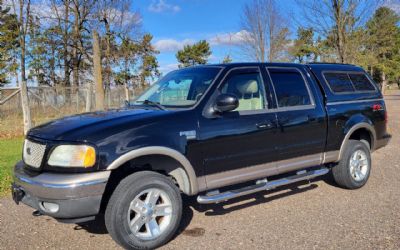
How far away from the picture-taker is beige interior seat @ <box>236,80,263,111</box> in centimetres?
493

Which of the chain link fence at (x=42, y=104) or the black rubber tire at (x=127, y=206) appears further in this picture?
the chain link fence at (x=42, y=104)

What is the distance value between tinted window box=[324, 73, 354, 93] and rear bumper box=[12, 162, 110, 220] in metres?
3.92

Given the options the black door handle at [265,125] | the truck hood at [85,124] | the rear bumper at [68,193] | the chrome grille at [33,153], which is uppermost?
the truck hood at [85,124]

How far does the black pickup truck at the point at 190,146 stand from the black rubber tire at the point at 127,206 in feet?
0.03

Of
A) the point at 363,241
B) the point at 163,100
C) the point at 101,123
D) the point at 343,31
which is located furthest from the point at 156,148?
the point at 343,31

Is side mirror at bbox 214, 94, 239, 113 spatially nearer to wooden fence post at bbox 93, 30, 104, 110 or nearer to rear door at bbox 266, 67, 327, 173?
rear door at bbox 266, 67, 327, 173

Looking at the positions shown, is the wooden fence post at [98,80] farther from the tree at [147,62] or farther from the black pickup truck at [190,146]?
the tree at [147,62]

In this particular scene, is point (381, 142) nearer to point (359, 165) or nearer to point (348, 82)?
point (359, 165)

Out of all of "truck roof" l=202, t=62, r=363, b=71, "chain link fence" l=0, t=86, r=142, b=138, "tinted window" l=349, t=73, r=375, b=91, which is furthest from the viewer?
"chain link fence" l=0, t=86, r=142, b=138

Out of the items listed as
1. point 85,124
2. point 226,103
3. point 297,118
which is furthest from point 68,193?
point 297,118

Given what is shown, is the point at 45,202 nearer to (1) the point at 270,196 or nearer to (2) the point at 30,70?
(1) the point at 270,196

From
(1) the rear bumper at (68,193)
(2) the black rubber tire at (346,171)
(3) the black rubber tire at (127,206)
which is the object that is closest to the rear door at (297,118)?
(2) the black rubber tire at (346,171)

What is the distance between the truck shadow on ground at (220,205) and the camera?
15.2 ft

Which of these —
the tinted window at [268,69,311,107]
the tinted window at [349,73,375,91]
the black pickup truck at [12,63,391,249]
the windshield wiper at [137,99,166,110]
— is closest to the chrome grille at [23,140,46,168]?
the black pickup truck at [12,63,391,249]
